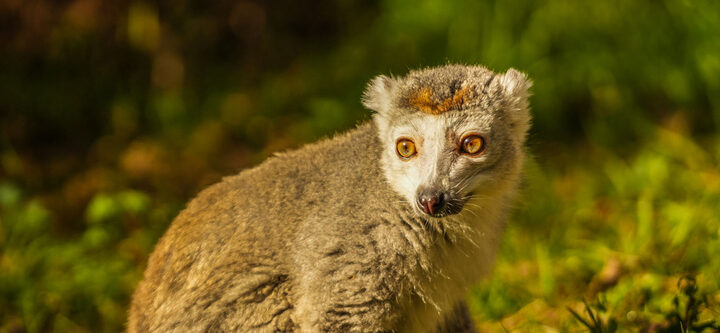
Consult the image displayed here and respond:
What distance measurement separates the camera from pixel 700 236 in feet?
18.5

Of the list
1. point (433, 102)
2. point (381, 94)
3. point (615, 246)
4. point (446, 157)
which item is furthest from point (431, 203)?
point (615, 246)

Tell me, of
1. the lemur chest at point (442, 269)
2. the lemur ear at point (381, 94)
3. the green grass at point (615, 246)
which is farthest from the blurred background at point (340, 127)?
the lemur ear at point (381, 94)

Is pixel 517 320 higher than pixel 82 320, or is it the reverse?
pixel 82 320

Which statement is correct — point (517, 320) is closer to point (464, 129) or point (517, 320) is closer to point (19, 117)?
point (464, 129)

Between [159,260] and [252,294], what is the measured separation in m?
0.87

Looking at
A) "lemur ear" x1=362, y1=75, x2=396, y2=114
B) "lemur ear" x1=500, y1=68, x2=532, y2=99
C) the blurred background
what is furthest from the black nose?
the blurred background

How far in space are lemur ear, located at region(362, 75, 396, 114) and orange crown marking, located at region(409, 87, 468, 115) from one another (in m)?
0.26

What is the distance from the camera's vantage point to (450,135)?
3916 millimetres

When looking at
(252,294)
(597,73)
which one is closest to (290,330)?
(252,294)

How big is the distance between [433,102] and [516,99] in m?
0.60

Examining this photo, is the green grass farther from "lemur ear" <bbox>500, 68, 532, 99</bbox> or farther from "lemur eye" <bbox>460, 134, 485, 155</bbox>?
"lemur eye" <bbox>460, 134, 485, 155</bbox>

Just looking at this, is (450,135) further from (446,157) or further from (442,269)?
(442,269)

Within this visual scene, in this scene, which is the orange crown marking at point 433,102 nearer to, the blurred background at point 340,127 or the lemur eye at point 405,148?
the lemur eye at point 405,148

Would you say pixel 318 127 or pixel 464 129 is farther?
pixel 318 127
